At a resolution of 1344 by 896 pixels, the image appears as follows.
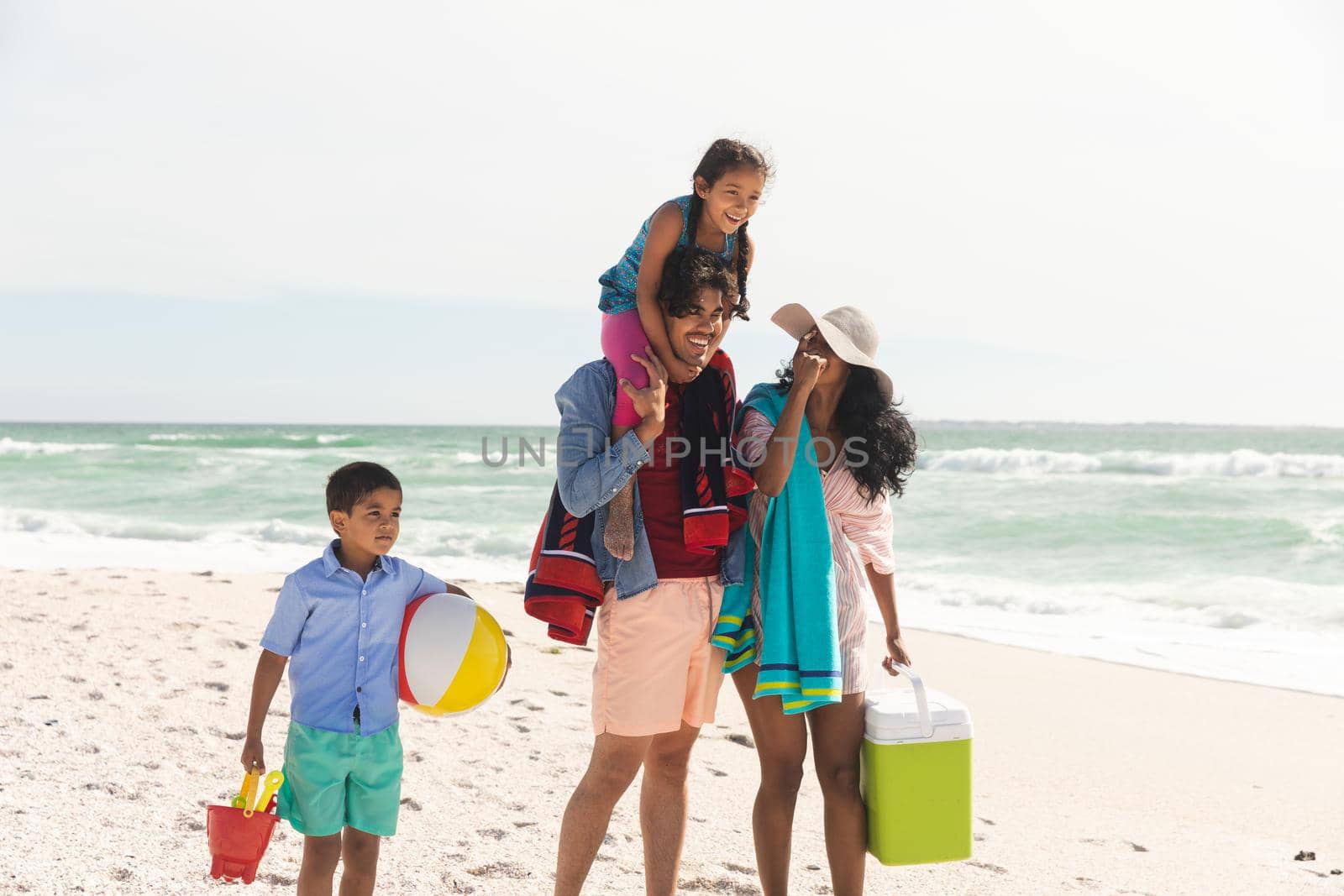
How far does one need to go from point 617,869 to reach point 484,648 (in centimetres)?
109

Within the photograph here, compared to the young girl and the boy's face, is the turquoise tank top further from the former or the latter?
the boy's face

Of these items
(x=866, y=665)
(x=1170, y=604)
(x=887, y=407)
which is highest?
(x=887, y=407)

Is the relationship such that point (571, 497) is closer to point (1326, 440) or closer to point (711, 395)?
point (711, 395)

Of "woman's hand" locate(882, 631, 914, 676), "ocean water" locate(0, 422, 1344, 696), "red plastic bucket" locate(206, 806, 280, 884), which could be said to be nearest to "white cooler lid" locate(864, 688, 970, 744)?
"woman's hand" locate(882, 631, 914, 676)

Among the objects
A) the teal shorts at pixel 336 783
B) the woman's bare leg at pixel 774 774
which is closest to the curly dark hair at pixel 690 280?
the woman's bare leg at pixel 774 774

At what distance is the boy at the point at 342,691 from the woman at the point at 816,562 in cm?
85

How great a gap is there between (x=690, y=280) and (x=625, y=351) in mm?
238

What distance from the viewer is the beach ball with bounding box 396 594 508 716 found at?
2.53 metres

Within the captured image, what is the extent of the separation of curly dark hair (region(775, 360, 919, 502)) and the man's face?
261 mm

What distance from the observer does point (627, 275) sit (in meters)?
2.83

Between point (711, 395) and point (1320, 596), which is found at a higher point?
point (711, 395)

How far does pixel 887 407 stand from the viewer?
2.80 m

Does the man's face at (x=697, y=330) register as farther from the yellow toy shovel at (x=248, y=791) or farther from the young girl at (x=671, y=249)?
the yellow toy shovel at (x=248, y=791)

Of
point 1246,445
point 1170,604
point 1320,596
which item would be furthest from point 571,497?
Answer: point 1246,445
